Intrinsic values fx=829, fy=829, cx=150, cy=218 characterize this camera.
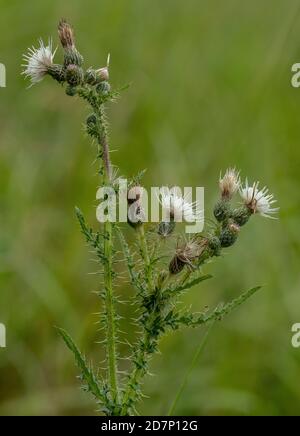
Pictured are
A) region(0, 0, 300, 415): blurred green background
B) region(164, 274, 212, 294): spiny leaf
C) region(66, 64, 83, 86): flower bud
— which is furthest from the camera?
region(0, 0, 300, 415): blurred green background

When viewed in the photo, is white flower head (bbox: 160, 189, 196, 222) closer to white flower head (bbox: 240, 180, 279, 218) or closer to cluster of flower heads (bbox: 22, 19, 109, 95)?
white flower head (bbox: 240, 180, 279, 218)

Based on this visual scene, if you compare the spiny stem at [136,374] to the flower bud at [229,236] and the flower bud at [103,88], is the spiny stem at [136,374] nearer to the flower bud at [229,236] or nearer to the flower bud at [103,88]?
the flower bud at [229,236]

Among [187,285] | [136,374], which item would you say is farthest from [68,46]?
[136,374]

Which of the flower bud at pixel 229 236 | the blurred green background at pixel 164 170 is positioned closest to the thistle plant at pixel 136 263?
the flower bud at pixel 229 236

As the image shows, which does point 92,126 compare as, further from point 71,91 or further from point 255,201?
point 255,201

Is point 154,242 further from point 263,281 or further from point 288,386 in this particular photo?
point 263,281

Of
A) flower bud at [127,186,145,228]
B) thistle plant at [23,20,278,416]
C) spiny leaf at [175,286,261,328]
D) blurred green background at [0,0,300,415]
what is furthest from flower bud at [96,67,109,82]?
blurred green background at [0,0,300,415]

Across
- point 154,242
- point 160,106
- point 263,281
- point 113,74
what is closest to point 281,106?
point 160,106
